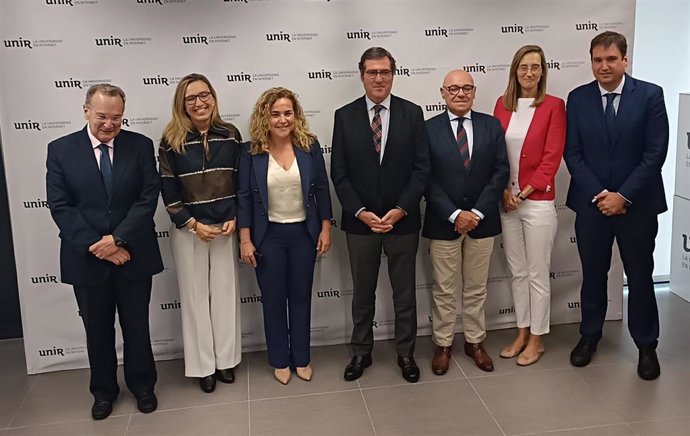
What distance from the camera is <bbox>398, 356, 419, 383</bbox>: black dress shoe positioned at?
159 inches

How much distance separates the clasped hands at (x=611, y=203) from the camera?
12.4 ft

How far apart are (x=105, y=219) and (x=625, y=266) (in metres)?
2.88

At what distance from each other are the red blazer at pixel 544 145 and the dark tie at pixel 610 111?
0.82ft

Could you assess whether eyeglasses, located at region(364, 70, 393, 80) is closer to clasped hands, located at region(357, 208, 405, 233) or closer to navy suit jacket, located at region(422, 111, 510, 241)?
navy suit jacket, located at region(422, 111, 510, 241)

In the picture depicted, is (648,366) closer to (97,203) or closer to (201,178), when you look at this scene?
(201,178)

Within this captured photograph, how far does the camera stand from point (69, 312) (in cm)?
435

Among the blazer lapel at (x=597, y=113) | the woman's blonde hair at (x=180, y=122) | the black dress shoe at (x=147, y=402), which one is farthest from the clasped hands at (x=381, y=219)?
the black dress shoe at (x=147, y=402)

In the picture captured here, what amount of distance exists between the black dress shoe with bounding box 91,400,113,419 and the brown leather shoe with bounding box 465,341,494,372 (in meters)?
2.13

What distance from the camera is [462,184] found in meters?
3.91

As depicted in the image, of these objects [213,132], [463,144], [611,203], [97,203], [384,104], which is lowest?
[611,203]

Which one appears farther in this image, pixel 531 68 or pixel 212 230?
pixel 531 68

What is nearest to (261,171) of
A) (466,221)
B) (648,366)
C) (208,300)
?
(208,300)

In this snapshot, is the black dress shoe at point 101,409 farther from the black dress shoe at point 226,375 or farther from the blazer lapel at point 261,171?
the blazer lapel at point 261,171

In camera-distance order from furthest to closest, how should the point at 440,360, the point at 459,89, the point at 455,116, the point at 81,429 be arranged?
the point at 440,360 → the point at 455,116 → the point at 459,89 → the point at 81,429
